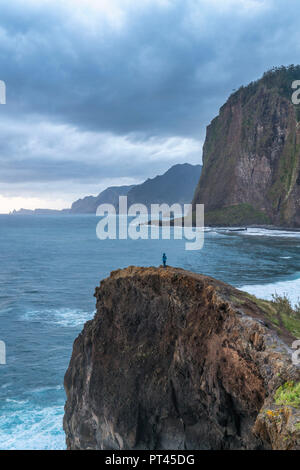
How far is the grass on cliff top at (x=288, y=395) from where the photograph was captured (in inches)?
255

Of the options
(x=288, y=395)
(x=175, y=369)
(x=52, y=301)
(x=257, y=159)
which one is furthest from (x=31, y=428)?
(x=257, y=159)

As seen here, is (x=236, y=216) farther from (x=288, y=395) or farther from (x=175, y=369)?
(x=288, y=395)

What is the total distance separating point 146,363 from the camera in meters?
11.4

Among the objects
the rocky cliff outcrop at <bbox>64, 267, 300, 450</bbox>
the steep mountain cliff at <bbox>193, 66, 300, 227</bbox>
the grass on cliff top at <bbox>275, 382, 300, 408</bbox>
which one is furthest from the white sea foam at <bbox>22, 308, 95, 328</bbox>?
the steep mountain cliff at <bbox>193, 66, 300, 227</bbox>

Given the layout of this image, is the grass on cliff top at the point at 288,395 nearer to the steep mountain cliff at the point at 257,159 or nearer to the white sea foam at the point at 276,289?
the white sea foam at the point at 276,289

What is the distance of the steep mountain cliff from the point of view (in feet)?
402

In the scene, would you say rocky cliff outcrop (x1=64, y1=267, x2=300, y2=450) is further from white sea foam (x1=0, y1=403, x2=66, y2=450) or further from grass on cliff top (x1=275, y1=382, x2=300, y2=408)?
white sea foam (x1=0, y1=403, x2=66, y2=450)

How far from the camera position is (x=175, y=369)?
35.1ft

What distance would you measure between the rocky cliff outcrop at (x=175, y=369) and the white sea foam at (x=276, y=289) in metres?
22.6

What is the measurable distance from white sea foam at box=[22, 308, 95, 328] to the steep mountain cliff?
96.4 m

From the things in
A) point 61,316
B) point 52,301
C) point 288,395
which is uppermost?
point 288,395

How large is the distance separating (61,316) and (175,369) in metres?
23.1
